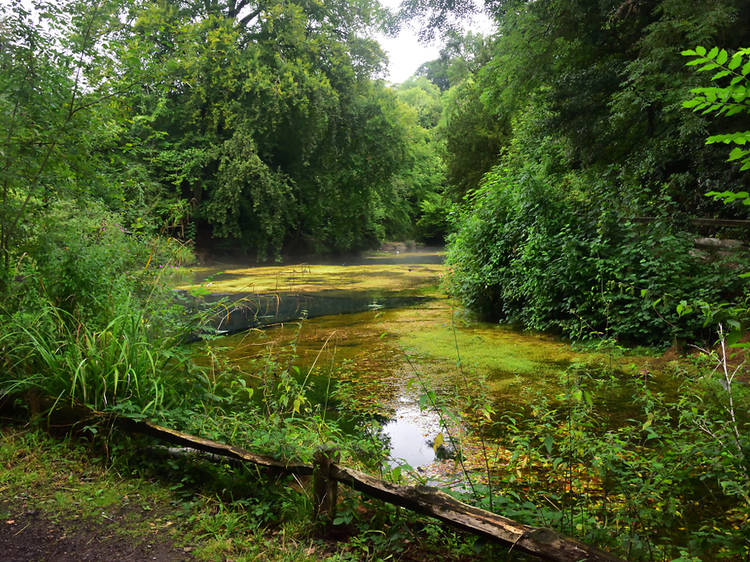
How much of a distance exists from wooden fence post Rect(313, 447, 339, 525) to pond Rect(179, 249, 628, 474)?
1.78 ft

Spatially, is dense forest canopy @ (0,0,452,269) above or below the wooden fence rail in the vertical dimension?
above

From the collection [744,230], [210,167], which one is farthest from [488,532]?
[210,167]

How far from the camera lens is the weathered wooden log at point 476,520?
5.54 feet

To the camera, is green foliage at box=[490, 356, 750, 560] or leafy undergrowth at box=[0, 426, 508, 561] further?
leafy undergrowth at box=[0, 426, 508, 561]

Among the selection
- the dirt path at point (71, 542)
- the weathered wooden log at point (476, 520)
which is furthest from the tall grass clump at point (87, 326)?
the weathered wooden log at point (476, 520)

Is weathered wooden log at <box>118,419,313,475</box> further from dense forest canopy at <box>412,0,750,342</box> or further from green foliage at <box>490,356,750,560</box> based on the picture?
dense forest canopy at <box>412,0,750,342</box>

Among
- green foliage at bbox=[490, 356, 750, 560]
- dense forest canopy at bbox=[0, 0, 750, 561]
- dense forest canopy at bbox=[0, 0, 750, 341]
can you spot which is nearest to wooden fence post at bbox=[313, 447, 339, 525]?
dense forest canopy at bbox=[0, 0, 750, 561]

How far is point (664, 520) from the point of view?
2135mm

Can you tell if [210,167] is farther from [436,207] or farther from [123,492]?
[123,492]

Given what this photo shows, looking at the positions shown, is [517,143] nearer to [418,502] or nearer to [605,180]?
[605,180]

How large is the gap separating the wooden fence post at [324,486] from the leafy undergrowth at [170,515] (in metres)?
0.06

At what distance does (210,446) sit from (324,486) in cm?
76

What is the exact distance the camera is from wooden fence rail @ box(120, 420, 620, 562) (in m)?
1.72

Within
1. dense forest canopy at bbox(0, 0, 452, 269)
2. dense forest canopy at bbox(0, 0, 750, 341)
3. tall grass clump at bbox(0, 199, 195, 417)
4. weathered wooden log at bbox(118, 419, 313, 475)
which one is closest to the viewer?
weathered wooden log at bbox(118, 419, 313, 475)
